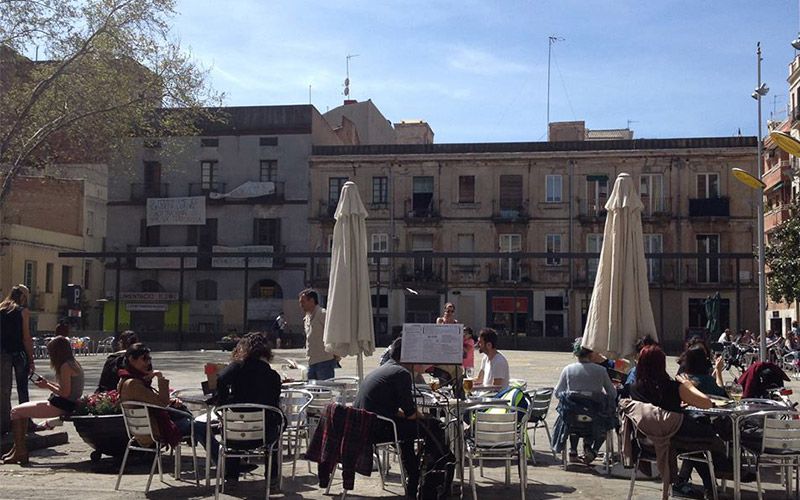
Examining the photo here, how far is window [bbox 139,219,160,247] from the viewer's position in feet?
171

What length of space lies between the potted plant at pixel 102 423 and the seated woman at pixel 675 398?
16.0ft

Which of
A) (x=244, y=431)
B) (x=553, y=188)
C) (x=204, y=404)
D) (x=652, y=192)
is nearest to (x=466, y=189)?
(x=553, y=188)

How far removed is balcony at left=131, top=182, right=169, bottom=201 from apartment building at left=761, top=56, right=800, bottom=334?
1239 inches

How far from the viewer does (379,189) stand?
50.4m

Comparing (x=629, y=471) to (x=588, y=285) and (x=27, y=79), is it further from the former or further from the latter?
(x=588, y=285)

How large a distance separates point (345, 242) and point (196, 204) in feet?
139

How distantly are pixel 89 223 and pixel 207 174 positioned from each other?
7761 mm

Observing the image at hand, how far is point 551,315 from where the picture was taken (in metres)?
48.0

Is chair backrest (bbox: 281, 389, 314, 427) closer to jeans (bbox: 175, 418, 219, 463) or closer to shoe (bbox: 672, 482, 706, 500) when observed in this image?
jeans (bbox: 175, 418, 219, 463)

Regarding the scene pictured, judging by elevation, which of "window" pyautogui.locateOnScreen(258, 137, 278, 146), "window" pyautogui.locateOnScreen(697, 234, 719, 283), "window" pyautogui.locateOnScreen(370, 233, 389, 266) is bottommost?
"window" pyautogui.locateOnScreen(697, 234, 719, 283)

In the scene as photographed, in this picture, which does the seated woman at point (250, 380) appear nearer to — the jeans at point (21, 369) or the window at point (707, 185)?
the jeans at point (21, 369)

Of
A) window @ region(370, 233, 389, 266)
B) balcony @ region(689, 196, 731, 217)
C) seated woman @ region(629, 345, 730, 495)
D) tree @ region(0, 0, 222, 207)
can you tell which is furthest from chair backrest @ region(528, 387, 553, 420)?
balcony @ region(689, 196, 731, 217)


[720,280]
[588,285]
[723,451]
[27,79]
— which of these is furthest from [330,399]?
[720,280]

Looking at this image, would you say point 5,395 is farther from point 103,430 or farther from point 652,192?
point 652,192
